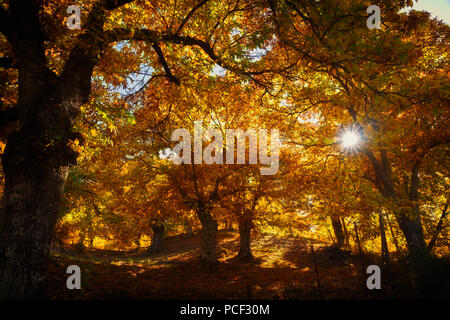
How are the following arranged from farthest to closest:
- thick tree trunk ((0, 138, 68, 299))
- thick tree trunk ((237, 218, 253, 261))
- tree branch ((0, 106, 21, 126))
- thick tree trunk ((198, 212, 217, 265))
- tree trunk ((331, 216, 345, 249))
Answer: tree trunk ((331, 216, 345, 249))
thick tree trunk ((237, 218, 253, 261))
thick tree trunk ((198, 212, 217, 265))
tree branch ((0, 106, 21, 126))
thick tree trunk ((0, 138, 68, 299))

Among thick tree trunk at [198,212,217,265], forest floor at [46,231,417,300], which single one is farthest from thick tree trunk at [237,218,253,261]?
thick tree trunk at [198,212,217,265]

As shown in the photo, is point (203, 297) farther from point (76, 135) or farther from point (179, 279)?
point (76, 135)

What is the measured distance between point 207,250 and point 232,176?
13.8 ft

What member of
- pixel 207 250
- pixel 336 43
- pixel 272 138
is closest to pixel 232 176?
pixel 272 138

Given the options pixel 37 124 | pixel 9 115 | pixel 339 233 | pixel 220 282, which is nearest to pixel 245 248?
pixel 220 282

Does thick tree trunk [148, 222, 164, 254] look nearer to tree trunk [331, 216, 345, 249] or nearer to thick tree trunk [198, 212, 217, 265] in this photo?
thick tree trunk [198, 212, 217, 265]

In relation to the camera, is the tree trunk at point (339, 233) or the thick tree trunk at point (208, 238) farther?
the tree trunk at point (339, 233)

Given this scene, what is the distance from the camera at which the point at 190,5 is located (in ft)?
17.9

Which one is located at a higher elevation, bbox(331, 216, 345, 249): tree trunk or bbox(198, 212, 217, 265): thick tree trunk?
bbox(198, 212, 217, 265): thick tree trunk

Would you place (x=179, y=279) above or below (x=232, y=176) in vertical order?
below

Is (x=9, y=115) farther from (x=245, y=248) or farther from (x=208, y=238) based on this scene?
(x=245, y=248)

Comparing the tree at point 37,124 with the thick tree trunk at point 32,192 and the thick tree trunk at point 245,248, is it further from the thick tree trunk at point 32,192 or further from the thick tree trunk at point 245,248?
the thick tree trunk at point 245,248

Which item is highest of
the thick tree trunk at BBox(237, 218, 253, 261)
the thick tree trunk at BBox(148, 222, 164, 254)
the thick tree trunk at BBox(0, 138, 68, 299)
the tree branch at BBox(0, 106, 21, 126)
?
the tree branch at BBox(0, 106, 21, 126)

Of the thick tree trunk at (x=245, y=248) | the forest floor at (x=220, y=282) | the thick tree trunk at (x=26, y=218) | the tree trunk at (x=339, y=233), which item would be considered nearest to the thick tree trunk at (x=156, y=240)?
the thick tree trunk at (x=245, y=248)
